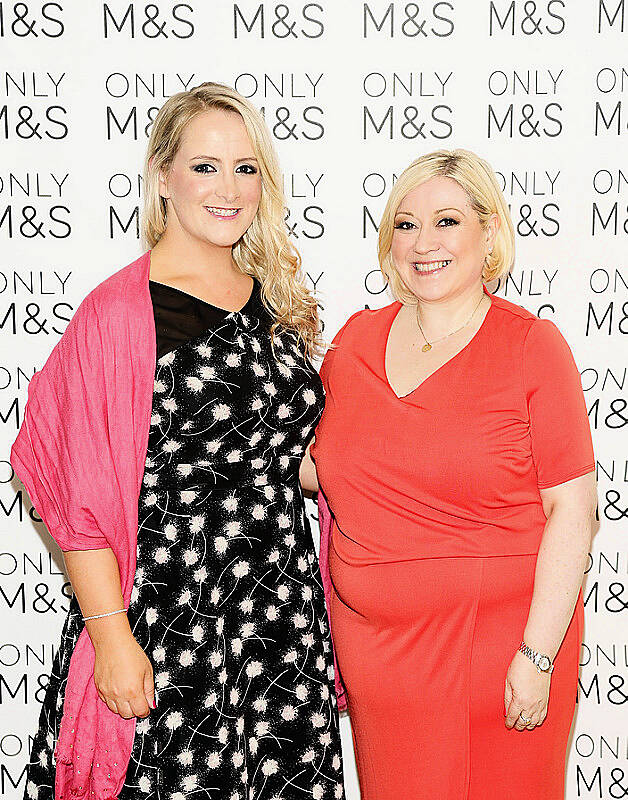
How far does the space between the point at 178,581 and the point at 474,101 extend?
135cm

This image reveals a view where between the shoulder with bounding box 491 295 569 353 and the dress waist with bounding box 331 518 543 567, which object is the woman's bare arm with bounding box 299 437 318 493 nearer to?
the dress waist with bounding box 331 518 543 567

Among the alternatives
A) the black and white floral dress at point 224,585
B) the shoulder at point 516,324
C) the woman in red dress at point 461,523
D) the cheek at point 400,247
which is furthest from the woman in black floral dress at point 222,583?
the shoulder at point 516,324

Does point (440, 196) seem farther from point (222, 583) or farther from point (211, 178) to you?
point (222, 583)

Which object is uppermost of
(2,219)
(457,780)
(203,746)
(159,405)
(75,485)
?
(2,219)

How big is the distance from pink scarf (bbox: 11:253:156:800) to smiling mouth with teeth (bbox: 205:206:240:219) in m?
0.19

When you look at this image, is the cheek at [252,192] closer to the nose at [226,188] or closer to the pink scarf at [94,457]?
the nose at [226,188]

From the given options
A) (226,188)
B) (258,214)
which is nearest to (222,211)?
(226,188)

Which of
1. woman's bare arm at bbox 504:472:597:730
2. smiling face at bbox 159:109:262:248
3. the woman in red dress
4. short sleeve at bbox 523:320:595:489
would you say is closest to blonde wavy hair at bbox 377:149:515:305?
the woman in red dress

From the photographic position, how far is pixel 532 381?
1722mm

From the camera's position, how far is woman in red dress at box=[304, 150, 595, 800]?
1.73 metres

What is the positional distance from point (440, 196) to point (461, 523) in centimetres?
68

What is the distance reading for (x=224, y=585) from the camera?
1696mm

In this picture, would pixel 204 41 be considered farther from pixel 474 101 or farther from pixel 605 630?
pixel 605 630

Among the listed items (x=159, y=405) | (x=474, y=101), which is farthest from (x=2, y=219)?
(x=474, y=101)
